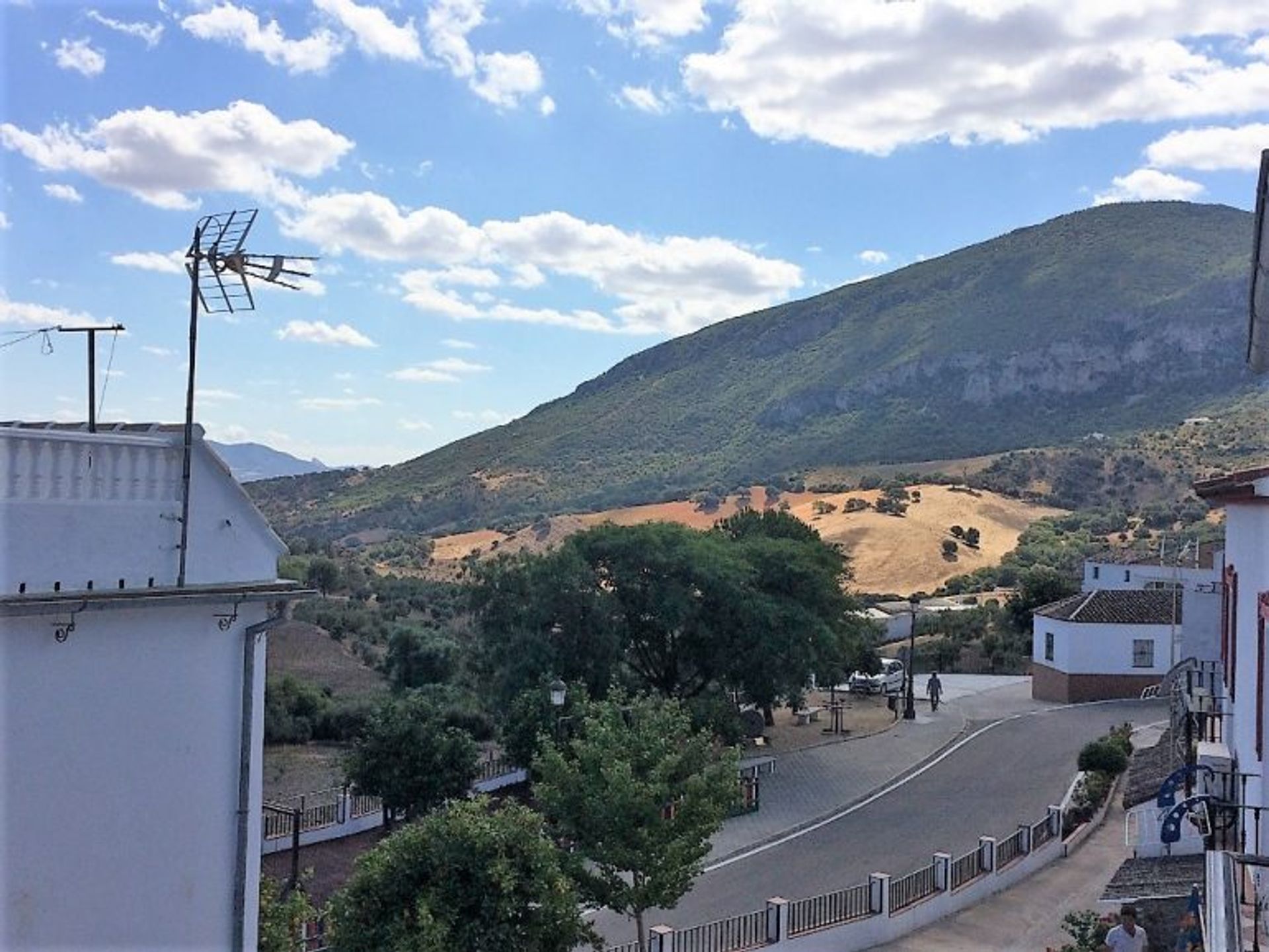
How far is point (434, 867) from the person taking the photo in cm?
1079

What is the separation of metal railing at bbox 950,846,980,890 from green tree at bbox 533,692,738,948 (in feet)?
17.1

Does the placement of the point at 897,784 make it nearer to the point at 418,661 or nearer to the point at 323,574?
the point at 418,661

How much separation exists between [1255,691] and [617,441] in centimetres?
10423

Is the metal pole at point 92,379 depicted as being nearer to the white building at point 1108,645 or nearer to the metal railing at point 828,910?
the metal railing at point 828,910

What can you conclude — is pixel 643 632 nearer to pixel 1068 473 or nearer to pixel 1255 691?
pixel 1255 691

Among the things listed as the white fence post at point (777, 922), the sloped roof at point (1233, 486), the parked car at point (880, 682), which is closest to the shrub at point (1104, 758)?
the white fence post at point (777, 922)

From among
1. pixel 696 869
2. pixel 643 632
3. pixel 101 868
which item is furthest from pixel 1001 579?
pixel 101 868

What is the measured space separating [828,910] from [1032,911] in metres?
3.60

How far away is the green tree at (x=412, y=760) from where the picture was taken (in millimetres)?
20016

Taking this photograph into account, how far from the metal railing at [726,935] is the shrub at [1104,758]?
1142 centimetres

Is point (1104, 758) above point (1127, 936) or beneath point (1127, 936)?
beneath

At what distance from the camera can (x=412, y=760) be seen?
2005 cm

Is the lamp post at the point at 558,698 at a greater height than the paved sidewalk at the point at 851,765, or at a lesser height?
greater

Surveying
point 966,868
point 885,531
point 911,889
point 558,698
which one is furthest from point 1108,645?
point 885,531
